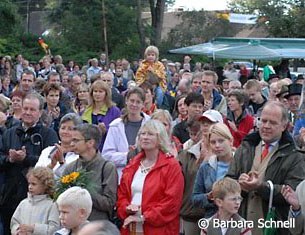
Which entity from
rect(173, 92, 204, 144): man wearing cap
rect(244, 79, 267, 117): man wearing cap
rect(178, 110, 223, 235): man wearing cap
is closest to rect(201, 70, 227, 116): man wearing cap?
rect(244, 79, 267, 117): man wearing cap

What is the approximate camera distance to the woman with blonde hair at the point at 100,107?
903cm

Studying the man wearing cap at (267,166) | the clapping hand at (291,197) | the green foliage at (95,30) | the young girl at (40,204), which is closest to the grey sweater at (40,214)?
the young girl at (40,204)

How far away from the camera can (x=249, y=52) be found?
1912 centimetres

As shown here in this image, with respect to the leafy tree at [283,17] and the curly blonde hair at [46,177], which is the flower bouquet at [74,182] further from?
the leafy tree at [283,17]

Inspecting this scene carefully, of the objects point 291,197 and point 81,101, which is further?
point 81,101

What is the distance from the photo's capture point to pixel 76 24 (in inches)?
1614

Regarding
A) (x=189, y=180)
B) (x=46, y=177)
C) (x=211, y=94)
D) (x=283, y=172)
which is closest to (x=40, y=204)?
(x=46, y=177)

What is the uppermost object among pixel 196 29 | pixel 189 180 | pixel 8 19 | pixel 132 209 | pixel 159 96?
A: pixel 8 19

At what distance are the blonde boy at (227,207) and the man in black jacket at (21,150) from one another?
249 cm

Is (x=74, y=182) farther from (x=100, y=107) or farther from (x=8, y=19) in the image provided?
(x=8, y=19)

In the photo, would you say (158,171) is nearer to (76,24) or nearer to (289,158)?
(289,158)

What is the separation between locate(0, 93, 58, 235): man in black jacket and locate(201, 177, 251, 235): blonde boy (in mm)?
2490

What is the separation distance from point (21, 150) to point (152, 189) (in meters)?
1.71

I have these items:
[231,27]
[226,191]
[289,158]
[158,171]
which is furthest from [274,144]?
[231,27]
